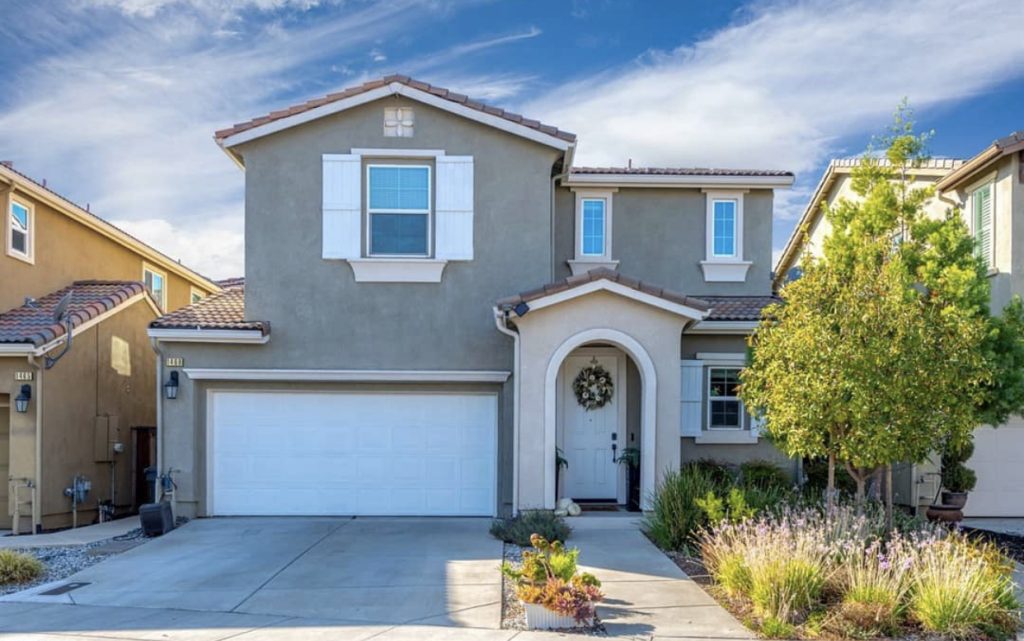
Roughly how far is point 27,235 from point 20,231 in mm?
240

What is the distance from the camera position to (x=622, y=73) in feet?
46.7

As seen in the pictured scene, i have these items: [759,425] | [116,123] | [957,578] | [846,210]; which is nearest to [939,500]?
[759,425]

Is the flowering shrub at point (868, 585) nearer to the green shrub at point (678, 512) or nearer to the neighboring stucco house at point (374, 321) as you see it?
the green shrub at point (678, 512)

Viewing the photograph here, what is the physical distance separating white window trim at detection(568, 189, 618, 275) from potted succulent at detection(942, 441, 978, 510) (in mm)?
6604

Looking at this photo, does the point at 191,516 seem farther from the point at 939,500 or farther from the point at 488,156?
the point at 939,500

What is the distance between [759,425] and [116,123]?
1296 cm

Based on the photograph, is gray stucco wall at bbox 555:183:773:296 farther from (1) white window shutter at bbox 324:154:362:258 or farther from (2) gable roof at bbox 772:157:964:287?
(1) white window shutter at bbox 324:154:362:258

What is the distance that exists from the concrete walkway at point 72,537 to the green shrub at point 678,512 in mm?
8506

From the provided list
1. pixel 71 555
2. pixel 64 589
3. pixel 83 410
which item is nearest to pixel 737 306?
pixel 64 589

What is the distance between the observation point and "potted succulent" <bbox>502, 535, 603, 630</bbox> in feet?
24.8

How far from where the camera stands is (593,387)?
45.1 feet

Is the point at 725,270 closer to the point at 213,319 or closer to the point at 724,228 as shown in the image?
the point at 724,228

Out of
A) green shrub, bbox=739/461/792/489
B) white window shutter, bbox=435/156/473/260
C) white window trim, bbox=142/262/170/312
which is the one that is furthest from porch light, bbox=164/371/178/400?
A: green shrub, bbox=739/461/792/489

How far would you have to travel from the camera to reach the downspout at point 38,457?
13.1 m
